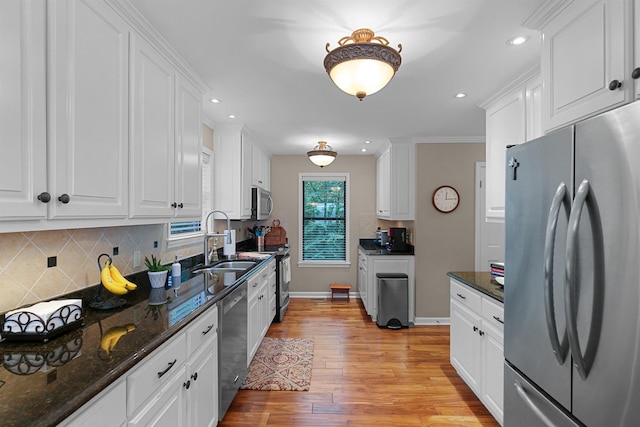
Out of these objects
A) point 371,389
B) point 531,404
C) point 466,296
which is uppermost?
point 466,296

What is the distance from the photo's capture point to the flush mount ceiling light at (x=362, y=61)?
5.74ft

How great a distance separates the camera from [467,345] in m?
2.61

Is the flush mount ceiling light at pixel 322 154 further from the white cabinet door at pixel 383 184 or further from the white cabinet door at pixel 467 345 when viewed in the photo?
the white cabinet door at pixel 467 345

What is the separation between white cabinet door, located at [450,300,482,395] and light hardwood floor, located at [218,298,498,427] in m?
0.23

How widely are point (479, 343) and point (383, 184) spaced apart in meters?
3.04

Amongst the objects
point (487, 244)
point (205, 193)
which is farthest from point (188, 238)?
point (487, 244)

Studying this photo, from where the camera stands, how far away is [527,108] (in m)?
2.37

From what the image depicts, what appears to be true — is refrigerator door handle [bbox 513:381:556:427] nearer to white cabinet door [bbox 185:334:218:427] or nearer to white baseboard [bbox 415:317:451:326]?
white cabinet door [bbox 185:334:218:427]

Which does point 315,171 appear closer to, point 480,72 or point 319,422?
point 480,72

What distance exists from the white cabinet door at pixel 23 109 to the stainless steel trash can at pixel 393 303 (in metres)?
3.81

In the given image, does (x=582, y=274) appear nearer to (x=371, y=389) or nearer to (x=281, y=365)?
(x=371, y=389)


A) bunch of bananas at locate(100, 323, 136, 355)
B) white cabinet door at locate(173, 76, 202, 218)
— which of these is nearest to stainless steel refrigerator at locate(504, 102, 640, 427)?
bunch of bananas at locate(100, 323, 136, 355)

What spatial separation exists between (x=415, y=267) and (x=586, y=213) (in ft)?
11.6

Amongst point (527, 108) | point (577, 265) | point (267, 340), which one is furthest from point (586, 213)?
point (267, 340)
